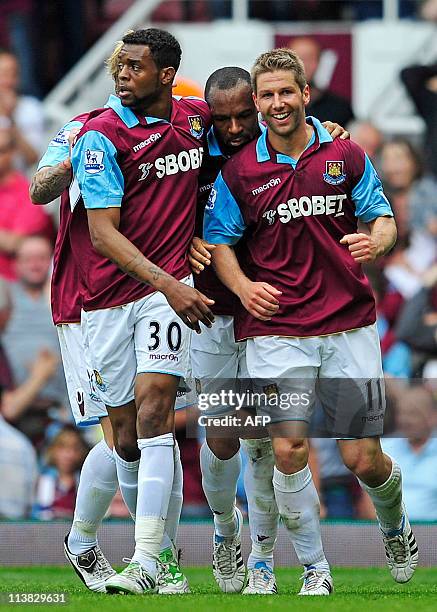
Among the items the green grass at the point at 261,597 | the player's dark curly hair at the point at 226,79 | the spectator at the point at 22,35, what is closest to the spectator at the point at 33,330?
the spectator at the point at 22,35

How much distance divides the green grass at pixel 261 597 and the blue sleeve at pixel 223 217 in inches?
64.5

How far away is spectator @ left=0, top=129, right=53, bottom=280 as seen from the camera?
11.4 meters

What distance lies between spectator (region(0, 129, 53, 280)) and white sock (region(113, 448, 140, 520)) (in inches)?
189

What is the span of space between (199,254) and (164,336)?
460 millimetres

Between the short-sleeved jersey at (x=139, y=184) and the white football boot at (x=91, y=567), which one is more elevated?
the short-sleeved jersey at (x=139, y=184)

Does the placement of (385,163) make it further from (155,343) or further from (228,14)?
(155,343)

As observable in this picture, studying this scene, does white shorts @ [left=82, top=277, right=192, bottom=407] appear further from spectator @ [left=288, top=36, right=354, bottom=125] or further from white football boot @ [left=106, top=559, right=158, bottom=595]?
spectator @ [left=288, top=36, right=354, bottom=125]

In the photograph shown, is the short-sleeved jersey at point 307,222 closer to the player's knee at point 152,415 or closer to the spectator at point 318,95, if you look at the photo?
the player's knee at point 152,415

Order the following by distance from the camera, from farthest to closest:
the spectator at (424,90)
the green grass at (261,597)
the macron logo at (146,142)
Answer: the spectator at (424,90)
the macron logo at (146,142)
the green grass at (261,597)

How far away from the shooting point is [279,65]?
6621mm

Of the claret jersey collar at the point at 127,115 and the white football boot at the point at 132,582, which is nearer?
the white football boot at the point at 132,582

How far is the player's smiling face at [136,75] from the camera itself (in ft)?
21.4

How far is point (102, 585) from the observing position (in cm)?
701

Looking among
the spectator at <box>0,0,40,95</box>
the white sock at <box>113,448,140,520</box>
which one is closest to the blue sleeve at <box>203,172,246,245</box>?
the white sock at <box>113,448,140,520</box>
